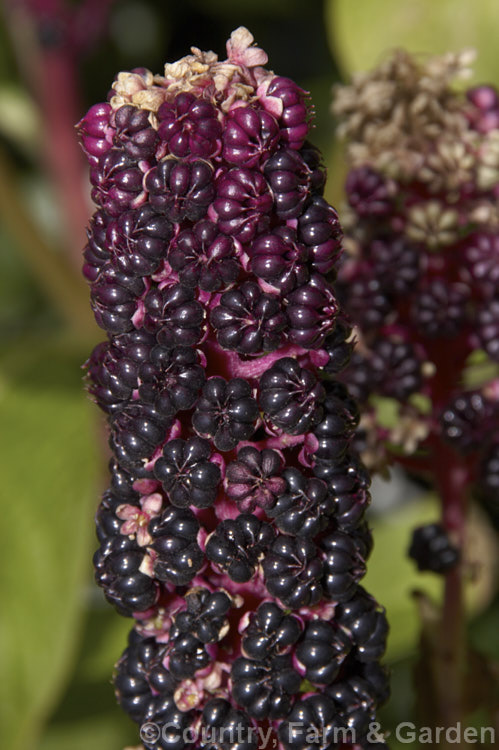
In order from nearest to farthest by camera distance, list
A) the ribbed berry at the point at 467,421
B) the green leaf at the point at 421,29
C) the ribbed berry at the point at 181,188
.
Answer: the ribbed berry at the point at 181,188
the ribbed berry at the point at 467,421
the green leaf at the point at 421,29

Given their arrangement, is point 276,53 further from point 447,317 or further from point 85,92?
point 447,317

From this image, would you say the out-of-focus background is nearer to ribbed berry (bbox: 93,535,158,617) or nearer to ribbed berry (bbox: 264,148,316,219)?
ribbed berry (bbox: 93,535,158,617)

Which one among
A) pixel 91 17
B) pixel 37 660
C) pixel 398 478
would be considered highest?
pixel 91 17

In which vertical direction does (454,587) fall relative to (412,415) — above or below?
below

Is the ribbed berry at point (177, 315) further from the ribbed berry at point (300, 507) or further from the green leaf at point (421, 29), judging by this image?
the green leaf at point (421, 29)

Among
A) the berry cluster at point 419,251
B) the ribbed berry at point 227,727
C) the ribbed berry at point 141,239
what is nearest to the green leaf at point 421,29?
the berry cluster at point 419,251

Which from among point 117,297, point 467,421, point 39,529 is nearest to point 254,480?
point 117,297

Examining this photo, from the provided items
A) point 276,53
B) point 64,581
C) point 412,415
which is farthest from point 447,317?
point 276,53
